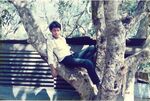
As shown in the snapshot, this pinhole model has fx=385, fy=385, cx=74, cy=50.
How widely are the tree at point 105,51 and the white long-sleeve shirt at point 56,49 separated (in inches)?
4.0

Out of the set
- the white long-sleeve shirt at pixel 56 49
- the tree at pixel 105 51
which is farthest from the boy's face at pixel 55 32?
the tree at pixel 105 51

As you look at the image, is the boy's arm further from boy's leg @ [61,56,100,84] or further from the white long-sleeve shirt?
boy's leg @ [61,56,100,84]

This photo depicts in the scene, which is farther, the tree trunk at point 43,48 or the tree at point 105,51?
the tree trunk at point 43,48

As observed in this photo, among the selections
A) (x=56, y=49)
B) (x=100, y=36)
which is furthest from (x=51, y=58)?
(x=100, y=36)

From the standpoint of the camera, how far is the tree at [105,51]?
521 centimetres

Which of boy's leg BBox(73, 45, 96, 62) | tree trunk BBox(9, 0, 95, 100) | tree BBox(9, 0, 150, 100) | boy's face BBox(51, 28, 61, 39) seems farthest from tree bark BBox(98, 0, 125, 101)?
boy's face BBox(51, 28, 61, 39)

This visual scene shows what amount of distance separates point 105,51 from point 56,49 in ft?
3.02

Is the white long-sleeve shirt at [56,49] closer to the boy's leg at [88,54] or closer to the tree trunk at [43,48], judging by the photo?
the tree trunk at [43,48]

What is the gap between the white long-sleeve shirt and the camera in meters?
5.88

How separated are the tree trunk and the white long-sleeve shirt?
0.10 m

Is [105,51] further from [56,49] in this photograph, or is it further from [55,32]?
[55,32]

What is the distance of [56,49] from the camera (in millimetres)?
6195

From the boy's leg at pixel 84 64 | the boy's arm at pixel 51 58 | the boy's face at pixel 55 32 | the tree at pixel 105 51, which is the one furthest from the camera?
the boy's face at pixel 55 32

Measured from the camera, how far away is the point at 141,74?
281 inches
